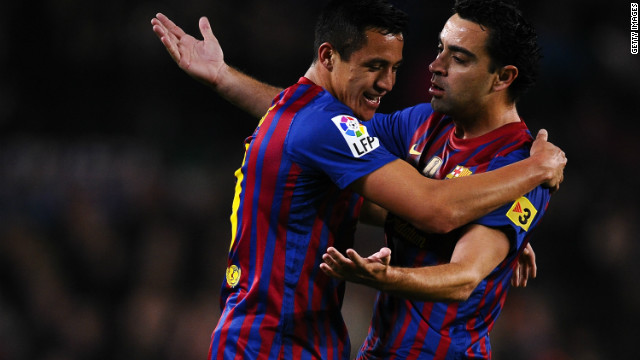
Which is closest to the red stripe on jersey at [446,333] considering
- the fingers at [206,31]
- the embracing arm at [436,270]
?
the embracing arm at [436,270]

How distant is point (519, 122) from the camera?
3.59 meters

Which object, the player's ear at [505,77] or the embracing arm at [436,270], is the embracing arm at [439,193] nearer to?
the embracing arm at [436,270]

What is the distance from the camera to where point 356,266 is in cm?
270

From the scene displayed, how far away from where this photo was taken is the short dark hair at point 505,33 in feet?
11.5

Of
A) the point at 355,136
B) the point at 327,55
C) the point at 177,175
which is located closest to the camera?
the point at 355,136

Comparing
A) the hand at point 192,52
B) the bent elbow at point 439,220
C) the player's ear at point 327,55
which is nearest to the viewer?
the bent elbow at point 439,220

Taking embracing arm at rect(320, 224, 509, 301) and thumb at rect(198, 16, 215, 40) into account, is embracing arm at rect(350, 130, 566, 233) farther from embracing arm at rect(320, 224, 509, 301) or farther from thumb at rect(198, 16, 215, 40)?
thumb at rect(198, 16, 215, 40)

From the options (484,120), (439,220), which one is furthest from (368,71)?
(439,220)

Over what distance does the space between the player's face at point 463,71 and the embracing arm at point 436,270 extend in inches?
24.9

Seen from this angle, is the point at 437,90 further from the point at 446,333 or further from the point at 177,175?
the point at 177,175

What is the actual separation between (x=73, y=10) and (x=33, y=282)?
9.70ft

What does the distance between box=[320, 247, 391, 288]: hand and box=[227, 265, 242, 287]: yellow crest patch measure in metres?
0.67

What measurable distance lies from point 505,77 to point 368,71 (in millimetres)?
689

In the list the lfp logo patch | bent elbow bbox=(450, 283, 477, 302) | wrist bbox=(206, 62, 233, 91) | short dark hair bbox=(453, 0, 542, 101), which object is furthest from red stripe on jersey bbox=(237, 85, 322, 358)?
wrist bbox=(206, 62, 233, 91)
